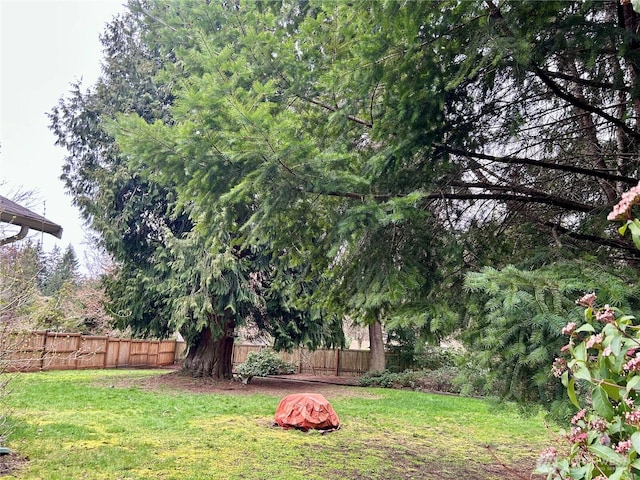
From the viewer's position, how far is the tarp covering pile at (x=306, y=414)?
673 cm

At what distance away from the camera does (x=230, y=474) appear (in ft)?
14.4

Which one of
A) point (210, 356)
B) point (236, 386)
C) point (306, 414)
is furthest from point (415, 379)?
point (306, 414)

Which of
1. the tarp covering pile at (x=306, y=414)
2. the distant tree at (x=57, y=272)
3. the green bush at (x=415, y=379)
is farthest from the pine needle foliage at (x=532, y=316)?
the distant tree at (x=57, y=272)

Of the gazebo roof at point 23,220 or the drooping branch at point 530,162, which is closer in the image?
the drooping branch at point 530,162

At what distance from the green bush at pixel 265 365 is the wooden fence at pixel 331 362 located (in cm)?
49

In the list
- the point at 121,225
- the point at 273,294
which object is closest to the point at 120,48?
the point at 121,225

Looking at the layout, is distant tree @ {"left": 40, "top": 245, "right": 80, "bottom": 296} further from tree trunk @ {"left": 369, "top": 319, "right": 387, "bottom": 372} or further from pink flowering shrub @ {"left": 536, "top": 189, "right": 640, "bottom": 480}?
pink flowering shrub @ {"left": 536, "top": 189, "right": 640, "bottom": 480}

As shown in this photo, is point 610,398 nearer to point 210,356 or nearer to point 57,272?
point 210,356

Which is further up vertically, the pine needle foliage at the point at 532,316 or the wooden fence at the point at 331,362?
the pine needle foliage at the point at 532,316

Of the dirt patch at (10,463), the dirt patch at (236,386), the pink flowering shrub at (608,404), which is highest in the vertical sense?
the pink flowering shrub at (608,404)

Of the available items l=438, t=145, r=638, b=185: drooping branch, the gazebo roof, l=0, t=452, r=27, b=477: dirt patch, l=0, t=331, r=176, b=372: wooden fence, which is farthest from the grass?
l=0, t=331, r=176, b=372: wooden fence

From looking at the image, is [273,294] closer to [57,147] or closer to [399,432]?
[399,432]

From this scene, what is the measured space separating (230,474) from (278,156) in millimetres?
3184

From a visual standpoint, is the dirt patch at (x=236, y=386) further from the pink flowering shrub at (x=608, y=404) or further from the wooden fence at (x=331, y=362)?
the pink flowering shrub at (x=608, y=404)
